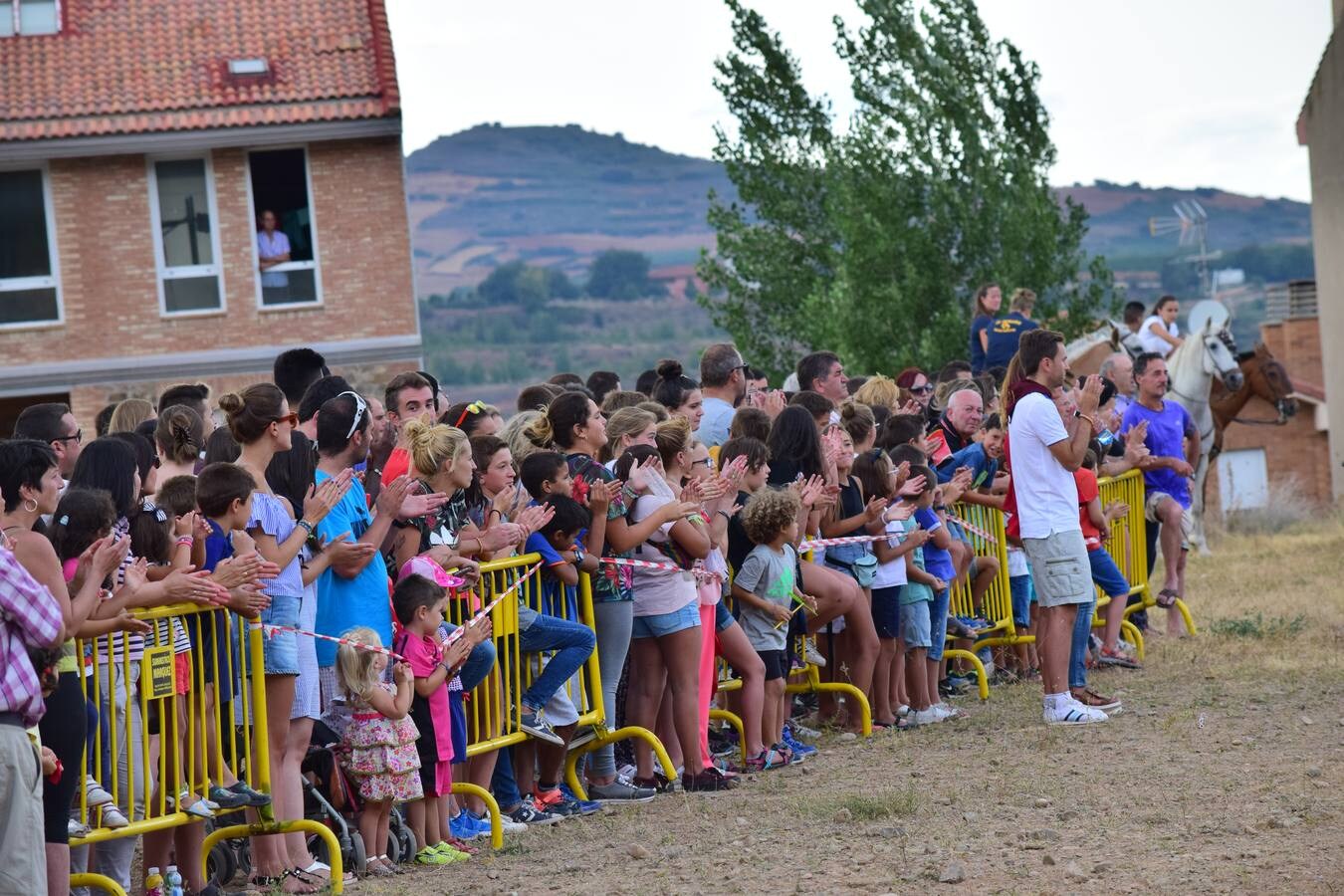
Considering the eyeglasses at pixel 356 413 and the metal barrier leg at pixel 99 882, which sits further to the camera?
the eyeglasses at pixel 356 413

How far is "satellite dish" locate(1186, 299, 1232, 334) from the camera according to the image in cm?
2071

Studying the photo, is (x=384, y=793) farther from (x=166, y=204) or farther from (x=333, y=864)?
(x=166, y=204)

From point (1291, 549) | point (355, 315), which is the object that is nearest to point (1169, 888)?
point (1291, 549)

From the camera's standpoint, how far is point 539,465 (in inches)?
341

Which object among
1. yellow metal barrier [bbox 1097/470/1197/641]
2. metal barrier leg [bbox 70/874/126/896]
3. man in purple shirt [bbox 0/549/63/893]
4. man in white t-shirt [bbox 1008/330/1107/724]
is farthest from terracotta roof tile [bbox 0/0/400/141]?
man in purple shirt [bbox 0/549/63/893]

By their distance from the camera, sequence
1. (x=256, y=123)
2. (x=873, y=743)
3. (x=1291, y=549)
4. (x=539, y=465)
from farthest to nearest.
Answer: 1. (x=256, y=123)
2. (x=1291, y=549)
3. (x=873, y=743)
4. (x=539, y=465)

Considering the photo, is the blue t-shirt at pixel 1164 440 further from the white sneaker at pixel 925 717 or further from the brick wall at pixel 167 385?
the brick wall at pixel 167 385

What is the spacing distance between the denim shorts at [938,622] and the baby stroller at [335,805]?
4536 millimetres

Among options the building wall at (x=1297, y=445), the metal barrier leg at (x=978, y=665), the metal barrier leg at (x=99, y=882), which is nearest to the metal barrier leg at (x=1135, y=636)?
the metal barrier leg at (x=978, y=665)

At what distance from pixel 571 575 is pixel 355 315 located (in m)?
19.7

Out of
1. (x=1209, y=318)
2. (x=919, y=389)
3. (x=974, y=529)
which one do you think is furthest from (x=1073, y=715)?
(x=1209, y=318)

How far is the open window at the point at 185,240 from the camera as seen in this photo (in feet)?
91.0

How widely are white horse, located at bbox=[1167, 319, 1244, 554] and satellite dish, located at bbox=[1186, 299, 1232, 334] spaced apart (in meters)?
0.03

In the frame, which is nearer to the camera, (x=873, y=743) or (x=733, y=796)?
(x=733, y=796)
